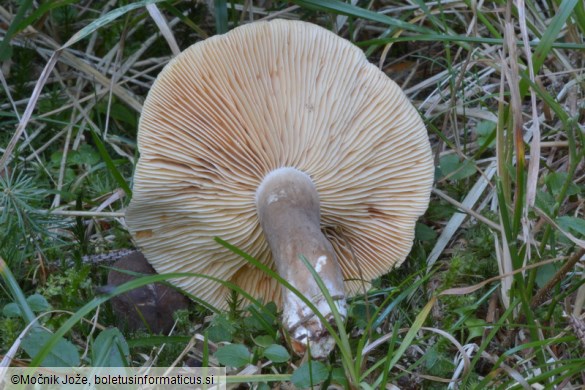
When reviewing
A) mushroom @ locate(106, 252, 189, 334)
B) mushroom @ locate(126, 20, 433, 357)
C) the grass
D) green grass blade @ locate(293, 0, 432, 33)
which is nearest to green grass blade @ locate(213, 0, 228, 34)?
the grass

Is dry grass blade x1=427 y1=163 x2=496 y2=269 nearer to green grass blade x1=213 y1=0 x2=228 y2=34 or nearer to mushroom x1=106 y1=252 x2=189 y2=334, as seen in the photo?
mushroom x1=106 y1=252 x2=189 y2=334

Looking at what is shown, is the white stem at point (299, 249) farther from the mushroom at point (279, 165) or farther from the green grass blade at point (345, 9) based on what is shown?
the green grass blade at point (345, 9)

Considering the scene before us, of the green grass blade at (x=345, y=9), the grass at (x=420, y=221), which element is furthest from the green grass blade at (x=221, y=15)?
the green grass blade at (x=345, y=9)

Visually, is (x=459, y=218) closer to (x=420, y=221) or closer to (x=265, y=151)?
(x=420, y=221)

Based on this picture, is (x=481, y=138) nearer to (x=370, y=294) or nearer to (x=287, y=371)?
(x=370, y=294)

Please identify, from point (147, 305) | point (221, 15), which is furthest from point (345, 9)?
point (147, 305)

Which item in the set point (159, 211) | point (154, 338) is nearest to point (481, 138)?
point (159, 211)
